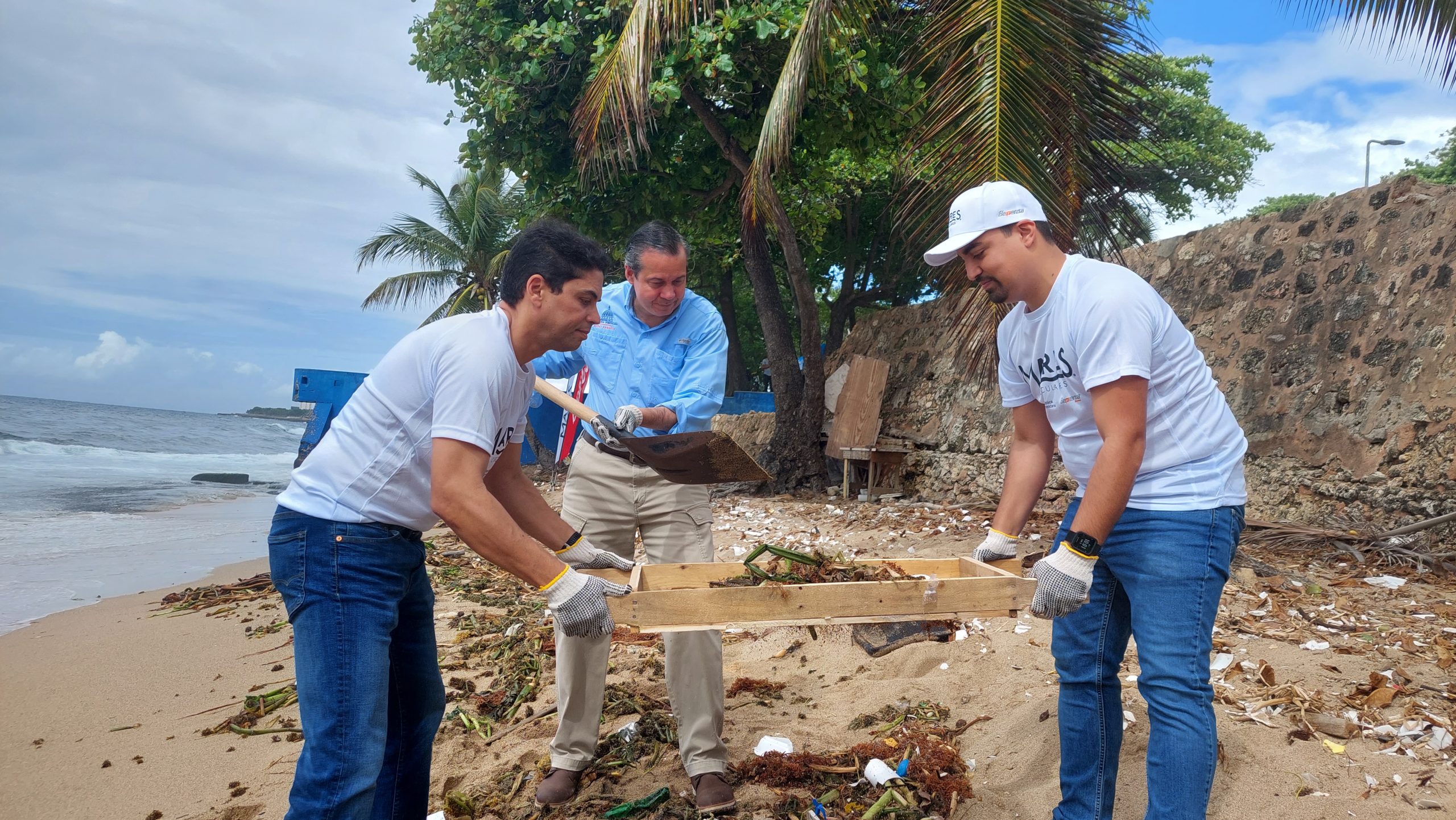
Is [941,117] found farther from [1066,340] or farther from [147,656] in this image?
[147,656]

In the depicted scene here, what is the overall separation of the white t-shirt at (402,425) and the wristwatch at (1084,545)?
4.97 ft

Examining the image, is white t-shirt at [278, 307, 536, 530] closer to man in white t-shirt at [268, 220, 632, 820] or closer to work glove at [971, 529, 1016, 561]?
man in white t-shirt at [268, 220, 632, 820]

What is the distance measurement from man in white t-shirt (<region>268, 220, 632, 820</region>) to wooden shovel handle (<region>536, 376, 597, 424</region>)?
103cm

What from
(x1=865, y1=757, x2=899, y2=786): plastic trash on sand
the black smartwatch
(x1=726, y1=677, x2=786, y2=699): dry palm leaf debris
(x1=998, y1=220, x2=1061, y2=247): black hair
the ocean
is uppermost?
(x1=998, y1=220, x2=1061, y2=247): black hair

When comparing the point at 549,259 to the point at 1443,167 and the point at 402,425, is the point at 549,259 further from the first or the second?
the point at 1443,167

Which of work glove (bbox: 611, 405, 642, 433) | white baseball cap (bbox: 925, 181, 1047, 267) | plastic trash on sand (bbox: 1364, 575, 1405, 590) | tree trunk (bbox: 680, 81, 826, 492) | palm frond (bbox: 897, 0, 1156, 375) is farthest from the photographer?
tree trunk (bbox: 680, 81, 826, 492)

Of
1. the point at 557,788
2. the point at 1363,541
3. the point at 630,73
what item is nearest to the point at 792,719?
the point at 557,788

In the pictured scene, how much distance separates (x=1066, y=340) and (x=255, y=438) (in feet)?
161

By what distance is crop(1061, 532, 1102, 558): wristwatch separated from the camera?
7.64ft

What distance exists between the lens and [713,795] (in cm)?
304

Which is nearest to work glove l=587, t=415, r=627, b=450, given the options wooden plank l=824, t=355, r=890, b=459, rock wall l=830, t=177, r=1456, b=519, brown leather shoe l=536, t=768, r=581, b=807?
brown leather shoe l=536, t=768, r=581, b=807

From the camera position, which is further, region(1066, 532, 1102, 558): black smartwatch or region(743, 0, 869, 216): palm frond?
region(743, 0, 869, 216): palm frond

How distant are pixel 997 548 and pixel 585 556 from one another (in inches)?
52.5

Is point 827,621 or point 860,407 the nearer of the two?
point 827,621
